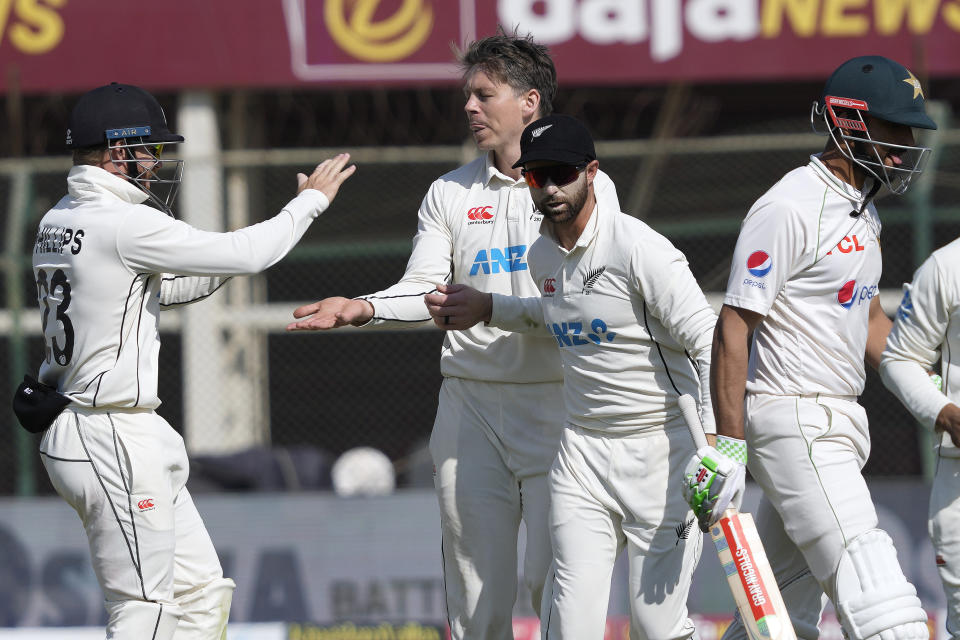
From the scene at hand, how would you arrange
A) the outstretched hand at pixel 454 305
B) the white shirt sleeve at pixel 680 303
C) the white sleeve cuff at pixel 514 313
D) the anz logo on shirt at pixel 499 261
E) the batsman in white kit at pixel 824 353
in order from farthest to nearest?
1. the anz logo on shirt at pixel 499 261
2. the white sleeve cuff at pixel 514 313
3. the outstretched hand at pixel 454 305
4. the white shirt sleeve at pixel 680 303
5. the batsman in white kit at pixel 824 353

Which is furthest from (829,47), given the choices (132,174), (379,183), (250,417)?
(132,174)

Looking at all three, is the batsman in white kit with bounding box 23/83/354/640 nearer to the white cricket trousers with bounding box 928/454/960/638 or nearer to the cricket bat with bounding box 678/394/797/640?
the cricket bat with bounding box 678/394/797/640

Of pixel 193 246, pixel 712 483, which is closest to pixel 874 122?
pixel 712 483

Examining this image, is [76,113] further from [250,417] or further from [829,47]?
[829,47]

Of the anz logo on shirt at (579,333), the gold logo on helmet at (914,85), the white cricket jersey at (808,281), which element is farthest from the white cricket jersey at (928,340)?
the anz logo on shirt at (579,333)

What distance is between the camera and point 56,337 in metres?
4.31

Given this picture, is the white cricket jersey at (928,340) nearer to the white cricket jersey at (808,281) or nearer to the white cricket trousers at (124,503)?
the white cricket jersey at (808,281)

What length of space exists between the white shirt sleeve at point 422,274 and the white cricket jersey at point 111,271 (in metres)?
0.45

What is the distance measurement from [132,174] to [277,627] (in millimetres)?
3557

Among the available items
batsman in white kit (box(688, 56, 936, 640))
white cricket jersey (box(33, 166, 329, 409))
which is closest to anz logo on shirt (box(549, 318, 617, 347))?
batsman in white kit (box(688, 56, 936, 640))

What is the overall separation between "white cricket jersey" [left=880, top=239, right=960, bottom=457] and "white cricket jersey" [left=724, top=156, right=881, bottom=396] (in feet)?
1.14

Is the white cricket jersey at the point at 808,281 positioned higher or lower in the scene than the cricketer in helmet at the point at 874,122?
lower

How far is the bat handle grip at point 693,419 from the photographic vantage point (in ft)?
13.3

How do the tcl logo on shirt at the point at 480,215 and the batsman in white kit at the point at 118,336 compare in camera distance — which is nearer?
the batsman in white kit at the point at 118,336
